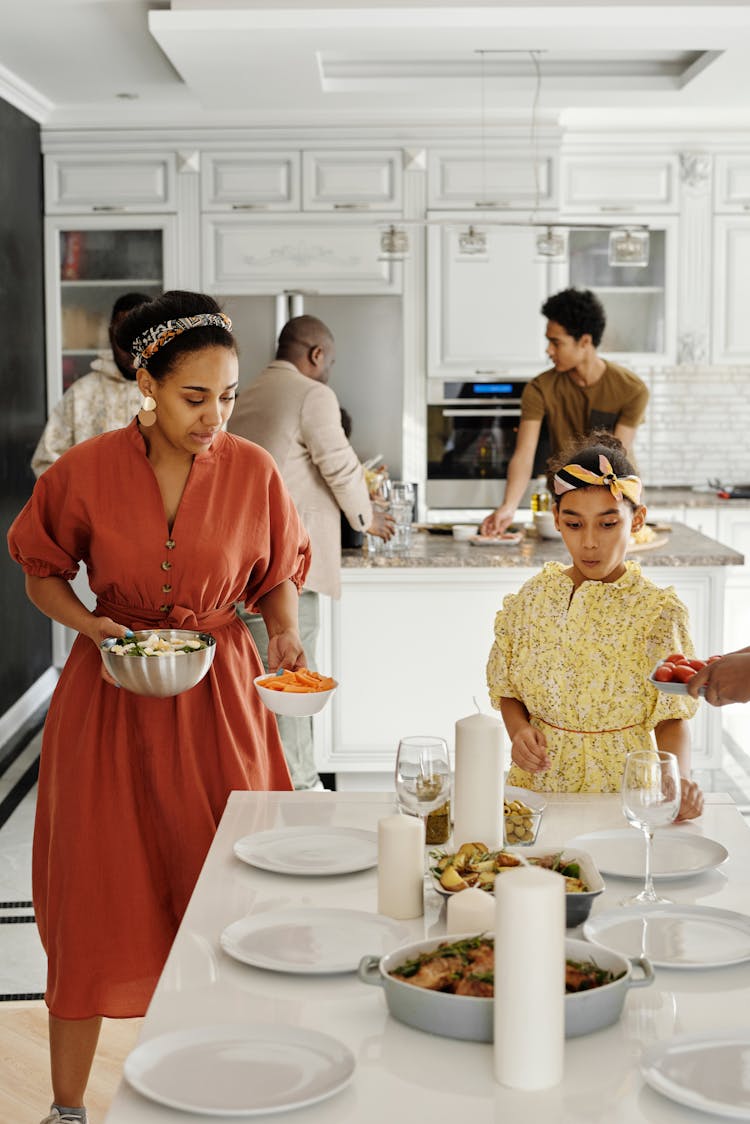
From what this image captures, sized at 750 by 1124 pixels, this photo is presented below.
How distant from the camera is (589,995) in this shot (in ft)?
3.87

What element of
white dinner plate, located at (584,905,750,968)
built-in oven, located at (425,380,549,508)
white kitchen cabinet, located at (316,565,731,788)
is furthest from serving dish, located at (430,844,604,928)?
built-in oven, located at (425,380,549,508)

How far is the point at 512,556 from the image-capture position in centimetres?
424

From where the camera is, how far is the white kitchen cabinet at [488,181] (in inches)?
243

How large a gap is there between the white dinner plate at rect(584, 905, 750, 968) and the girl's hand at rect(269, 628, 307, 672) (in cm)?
101

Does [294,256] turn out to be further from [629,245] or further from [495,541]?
[495,541]

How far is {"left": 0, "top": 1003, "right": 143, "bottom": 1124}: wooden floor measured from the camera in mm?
2469

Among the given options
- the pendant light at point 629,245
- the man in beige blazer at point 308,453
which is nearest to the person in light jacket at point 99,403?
the man in beige blazer at point 308,453

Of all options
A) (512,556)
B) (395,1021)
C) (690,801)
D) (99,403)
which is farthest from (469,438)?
(395,1021)

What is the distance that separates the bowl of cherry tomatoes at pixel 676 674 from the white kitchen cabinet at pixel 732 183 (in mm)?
4868

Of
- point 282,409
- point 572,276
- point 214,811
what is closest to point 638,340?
point 572,276

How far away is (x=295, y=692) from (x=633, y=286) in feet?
15.6

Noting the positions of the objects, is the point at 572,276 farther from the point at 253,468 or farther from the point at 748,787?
the point at 253,468

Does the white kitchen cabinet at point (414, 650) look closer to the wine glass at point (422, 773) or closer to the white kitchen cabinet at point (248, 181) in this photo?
the white kitchen cabinet at point (248, 181)

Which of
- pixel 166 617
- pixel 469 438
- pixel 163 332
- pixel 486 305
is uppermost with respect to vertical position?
pixel 486 305
